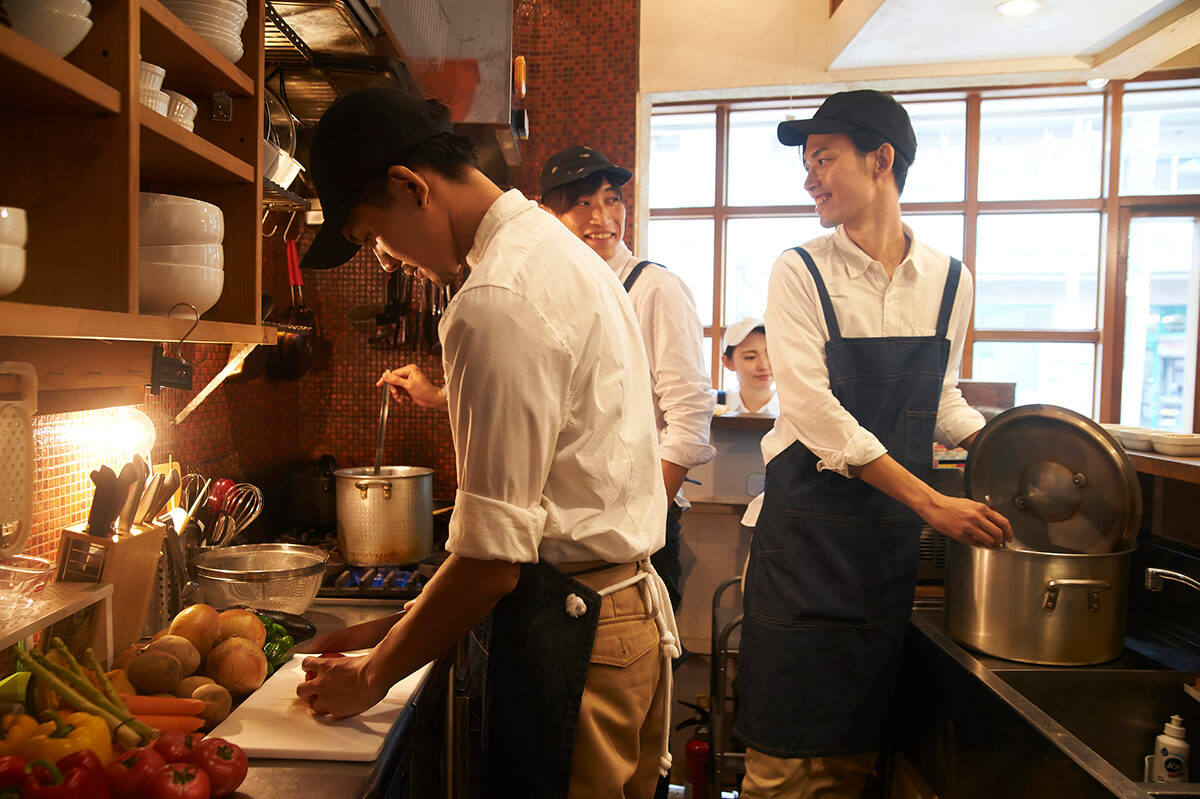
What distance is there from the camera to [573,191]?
238cm

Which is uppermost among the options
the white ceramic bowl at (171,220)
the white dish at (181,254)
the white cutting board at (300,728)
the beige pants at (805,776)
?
the white ceramic bowl at (171,220)

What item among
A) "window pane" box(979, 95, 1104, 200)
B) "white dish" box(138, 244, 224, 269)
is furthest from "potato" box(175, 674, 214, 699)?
"window pane" box(979, 95, 1104, 200)

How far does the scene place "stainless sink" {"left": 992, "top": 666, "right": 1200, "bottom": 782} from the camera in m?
1.57

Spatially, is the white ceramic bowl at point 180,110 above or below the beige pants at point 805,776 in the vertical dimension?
above

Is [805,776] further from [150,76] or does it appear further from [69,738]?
[150,76]

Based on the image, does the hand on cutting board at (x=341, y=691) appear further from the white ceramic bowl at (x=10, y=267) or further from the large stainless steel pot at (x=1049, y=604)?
the large stainless steel pot at (x=1049, y=604)

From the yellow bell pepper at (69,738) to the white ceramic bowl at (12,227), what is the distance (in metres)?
0.56

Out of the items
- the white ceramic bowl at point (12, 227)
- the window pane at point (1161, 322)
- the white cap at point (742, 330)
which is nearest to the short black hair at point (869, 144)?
the white ceramic bowl at point (12, 227)

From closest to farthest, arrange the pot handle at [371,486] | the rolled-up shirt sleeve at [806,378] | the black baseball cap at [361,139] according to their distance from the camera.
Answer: the black baseball cap at [361,139] → the rolled-up shirt sleeve at [806,378] → the pot handle at [371,486]

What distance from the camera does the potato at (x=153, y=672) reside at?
118 cm

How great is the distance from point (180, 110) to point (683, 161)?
196 inches

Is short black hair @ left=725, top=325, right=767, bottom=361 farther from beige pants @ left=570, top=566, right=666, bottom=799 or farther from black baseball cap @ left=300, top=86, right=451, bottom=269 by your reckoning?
black baseball cap @ left=300, top=86, right=451, bottom=269

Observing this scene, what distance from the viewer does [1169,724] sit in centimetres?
151

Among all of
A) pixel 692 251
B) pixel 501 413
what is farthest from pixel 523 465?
pixel 692 251
